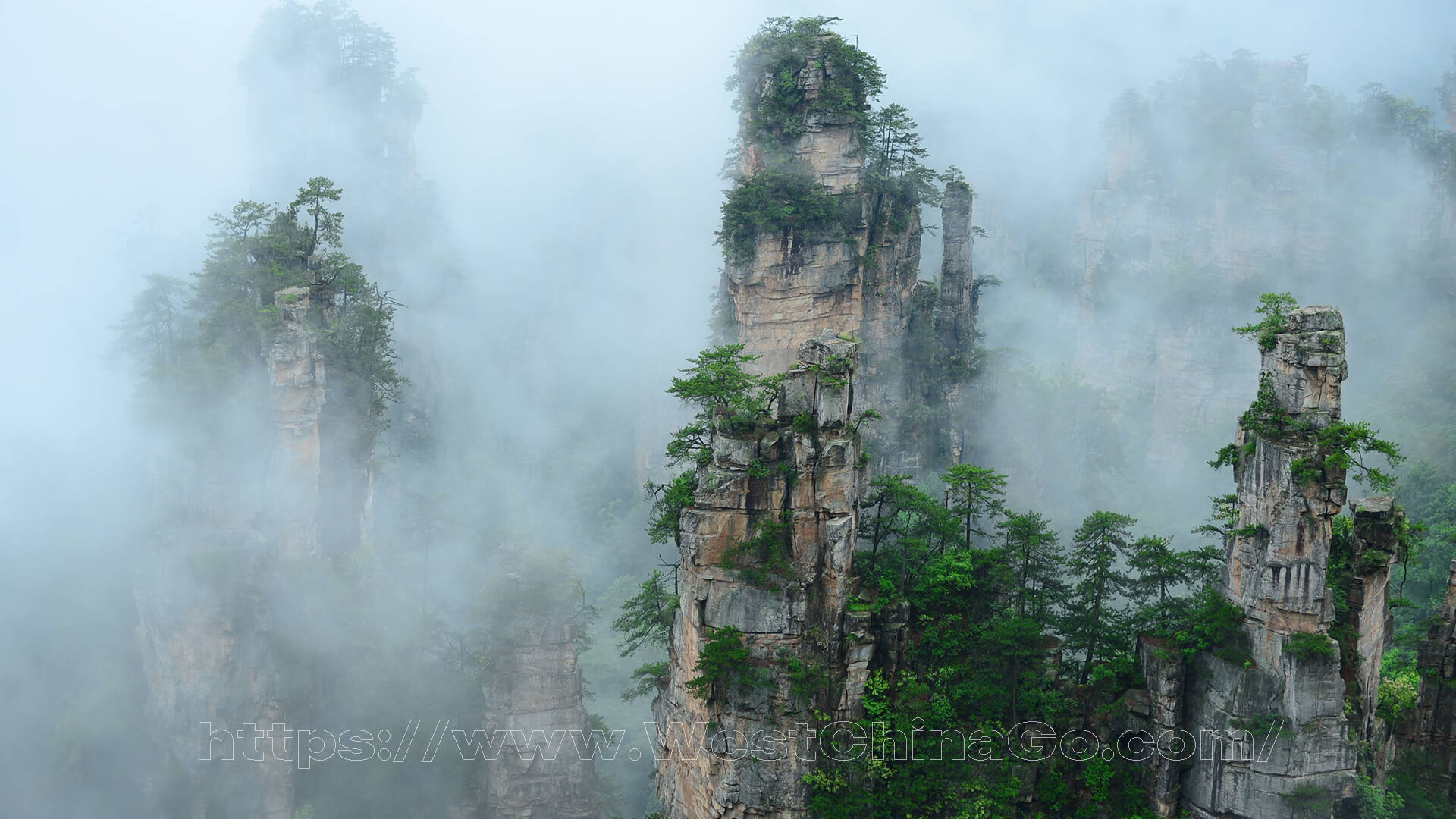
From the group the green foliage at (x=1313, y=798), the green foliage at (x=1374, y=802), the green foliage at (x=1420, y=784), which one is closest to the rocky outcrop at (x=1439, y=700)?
the green foliage at (x=1420, y=784)

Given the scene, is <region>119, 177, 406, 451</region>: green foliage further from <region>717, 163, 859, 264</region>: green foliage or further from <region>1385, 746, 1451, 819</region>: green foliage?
<region>1385, 746, 1451, 819</region>: green foliage

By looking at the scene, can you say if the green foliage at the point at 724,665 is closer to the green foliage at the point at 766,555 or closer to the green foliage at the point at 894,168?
the green foliage at the point at 766,555

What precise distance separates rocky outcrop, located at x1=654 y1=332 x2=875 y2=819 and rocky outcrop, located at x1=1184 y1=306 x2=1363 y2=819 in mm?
9795

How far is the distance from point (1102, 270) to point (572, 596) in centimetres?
4139

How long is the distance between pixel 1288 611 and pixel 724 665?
48.2 feet

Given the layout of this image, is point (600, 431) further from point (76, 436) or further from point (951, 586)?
point (951, 586)

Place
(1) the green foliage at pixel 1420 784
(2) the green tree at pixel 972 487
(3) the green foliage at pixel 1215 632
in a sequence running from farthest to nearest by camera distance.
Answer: (2) the green tree at pixel 972 487 → (1) the green foliage at pixel 1420 784 → (3) the green foliage at pixel 1215 632

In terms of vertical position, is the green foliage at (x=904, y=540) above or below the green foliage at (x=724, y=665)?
above

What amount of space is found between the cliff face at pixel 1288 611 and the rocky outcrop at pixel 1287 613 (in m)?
0.03

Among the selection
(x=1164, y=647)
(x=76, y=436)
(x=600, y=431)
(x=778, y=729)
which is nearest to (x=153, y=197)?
(x=76, y=436)

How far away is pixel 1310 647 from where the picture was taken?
29984 millimetres

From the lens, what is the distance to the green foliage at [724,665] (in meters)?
32.5

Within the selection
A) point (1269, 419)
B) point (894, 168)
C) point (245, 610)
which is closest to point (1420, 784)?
point (1269, 419)

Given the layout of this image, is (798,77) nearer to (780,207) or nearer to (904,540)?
(780,207)
